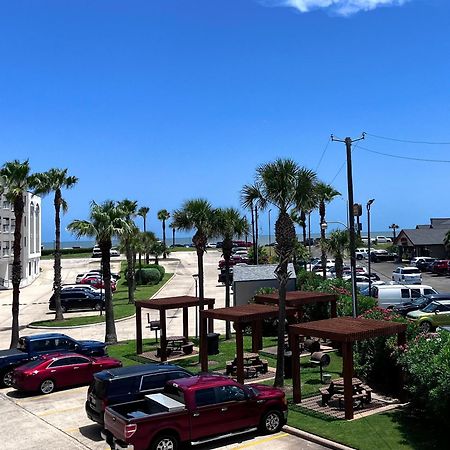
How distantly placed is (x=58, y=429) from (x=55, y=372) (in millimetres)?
4389

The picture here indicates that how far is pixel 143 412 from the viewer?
12.8 m

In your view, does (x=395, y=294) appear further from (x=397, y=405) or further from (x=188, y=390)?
(x=188, y=390)

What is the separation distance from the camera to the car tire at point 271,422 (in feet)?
44.4

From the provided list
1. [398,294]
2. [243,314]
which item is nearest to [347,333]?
[243,314]

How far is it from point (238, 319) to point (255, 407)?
5027 millimetres

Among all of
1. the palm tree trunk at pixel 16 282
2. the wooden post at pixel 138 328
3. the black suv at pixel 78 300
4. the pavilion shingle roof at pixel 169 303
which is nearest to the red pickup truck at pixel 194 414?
the pavilion shingle roof at pixel 169 303

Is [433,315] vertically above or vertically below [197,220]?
below

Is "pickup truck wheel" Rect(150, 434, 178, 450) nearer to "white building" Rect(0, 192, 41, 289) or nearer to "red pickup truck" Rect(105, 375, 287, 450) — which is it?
"red pickup truck" Rect(105, 375, 287, 450)

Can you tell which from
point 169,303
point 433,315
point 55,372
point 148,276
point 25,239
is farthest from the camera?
point 25,239

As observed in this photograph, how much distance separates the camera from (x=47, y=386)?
1878 cm

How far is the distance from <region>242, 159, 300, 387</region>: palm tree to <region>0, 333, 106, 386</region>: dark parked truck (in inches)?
348

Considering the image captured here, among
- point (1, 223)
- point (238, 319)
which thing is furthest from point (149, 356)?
point (1, 223)

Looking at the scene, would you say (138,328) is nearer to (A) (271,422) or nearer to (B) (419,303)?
(A) (271,422)

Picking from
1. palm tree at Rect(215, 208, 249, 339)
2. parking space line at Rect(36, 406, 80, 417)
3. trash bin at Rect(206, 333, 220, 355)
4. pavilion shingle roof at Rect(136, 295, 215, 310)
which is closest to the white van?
palm tree at Rect(215, 208, 249, 339)
